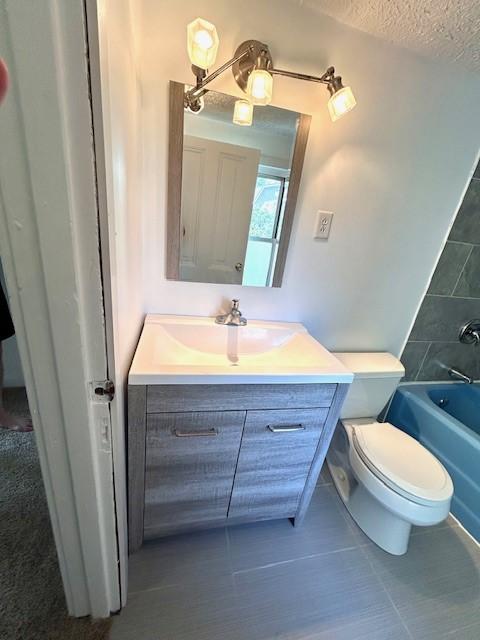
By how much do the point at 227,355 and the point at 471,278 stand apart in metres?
1.45

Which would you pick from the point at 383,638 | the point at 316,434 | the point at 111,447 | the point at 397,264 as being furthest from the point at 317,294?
the point at 383,638

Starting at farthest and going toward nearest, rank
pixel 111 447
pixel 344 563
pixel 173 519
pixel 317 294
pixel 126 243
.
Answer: pixel 317 294 < pixel 344 563 < pixel 173 519 < pixel 126 243 < pixel 111 447

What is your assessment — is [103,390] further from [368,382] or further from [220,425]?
[368,382]

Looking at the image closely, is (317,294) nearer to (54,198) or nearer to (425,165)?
(425,165)

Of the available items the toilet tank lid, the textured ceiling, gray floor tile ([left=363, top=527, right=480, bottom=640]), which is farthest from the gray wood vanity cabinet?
the textured ceiling

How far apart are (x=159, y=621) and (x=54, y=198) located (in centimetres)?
128

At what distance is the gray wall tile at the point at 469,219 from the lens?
131 centimetres

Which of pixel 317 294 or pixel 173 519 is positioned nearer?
pixel 173 519

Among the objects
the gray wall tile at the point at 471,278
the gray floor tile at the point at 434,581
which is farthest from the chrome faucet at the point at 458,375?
the gray floor tile at the point at 434,581

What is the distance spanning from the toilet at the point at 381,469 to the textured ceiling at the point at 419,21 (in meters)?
1.28

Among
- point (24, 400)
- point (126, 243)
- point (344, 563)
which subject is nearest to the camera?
point (126, 243)

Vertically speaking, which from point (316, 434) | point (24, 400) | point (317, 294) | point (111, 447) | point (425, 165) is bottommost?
point (24, 400)

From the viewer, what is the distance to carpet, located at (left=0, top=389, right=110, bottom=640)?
844 millimetres

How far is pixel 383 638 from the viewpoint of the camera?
0.93 meters
